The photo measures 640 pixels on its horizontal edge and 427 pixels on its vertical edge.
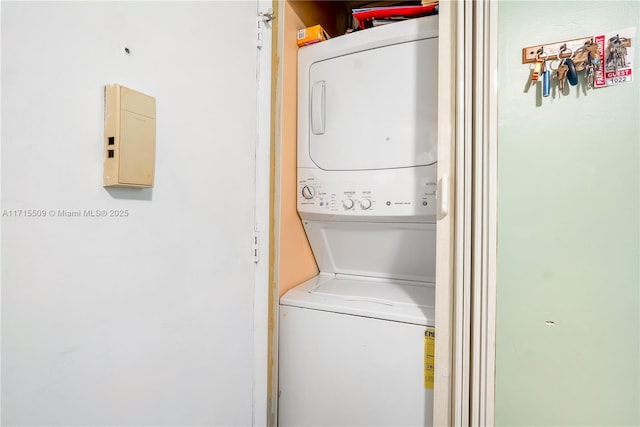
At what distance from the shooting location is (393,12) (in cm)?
131

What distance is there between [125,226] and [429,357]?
1004 mm

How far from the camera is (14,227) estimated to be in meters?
0.59

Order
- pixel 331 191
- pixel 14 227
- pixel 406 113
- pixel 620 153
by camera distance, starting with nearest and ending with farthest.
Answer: pixel 14 227, pixel 620 153, pixel 406 113, pixel 331 191

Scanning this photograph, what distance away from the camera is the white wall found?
0.60 meters

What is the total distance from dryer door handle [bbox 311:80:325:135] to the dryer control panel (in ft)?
0.62

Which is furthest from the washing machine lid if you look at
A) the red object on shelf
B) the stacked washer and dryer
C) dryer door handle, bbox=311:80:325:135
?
the red object on shelf

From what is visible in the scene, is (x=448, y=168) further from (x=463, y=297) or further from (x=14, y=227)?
(x=14, y=227)

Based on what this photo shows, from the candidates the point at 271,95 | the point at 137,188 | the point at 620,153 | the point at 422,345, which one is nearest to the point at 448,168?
the point at 620,153

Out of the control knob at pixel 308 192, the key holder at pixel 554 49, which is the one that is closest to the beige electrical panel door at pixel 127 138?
the control knob at pixel 308 192

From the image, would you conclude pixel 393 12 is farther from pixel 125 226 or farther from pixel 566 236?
pixel 125 226

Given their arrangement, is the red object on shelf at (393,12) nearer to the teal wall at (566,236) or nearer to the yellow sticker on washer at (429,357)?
the teal wall at (566,236)

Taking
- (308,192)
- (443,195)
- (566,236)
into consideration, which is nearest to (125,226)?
(308,192)

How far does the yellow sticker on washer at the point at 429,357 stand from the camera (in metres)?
1.05

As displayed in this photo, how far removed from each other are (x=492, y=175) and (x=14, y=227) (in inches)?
47.3
